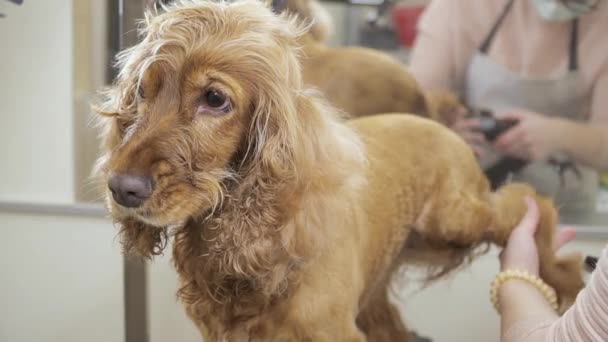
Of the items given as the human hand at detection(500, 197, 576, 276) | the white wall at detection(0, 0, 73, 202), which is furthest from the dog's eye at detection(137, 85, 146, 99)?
the human hand at detection(500, 197, 576, 276)

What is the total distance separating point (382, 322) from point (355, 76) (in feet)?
1.96

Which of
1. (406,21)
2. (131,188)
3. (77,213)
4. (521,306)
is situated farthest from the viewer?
(77,213)

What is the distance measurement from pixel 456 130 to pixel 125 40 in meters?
0.79

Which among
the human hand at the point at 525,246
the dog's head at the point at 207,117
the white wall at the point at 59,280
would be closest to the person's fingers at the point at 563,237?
the human hand at the point at 525,246

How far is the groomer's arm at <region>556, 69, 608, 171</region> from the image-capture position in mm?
1309

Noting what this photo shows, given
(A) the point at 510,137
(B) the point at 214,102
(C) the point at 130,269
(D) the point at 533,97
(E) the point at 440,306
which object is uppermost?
(B) the point at 214,102

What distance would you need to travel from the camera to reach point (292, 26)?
854 millimetres

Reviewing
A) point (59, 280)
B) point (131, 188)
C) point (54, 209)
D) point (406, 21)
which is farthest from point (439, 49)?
point (59, 280)

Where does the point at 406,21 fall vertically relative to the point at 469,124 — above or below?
above

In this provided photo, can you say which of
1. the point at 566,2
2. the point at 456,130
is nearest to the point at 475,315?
the point at 456,130

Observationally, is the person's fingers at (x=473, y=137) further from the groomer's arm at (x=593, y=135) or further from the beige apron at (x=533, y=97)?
the groomer's arm at (x=593, y=135)

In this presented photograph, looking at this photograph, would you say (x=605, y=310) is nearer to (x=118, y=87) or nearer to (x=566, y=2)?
(x=118, y=87)

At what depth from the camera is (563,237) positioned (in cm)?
125

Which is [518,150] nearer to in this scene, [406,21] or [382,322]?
[406,21]
